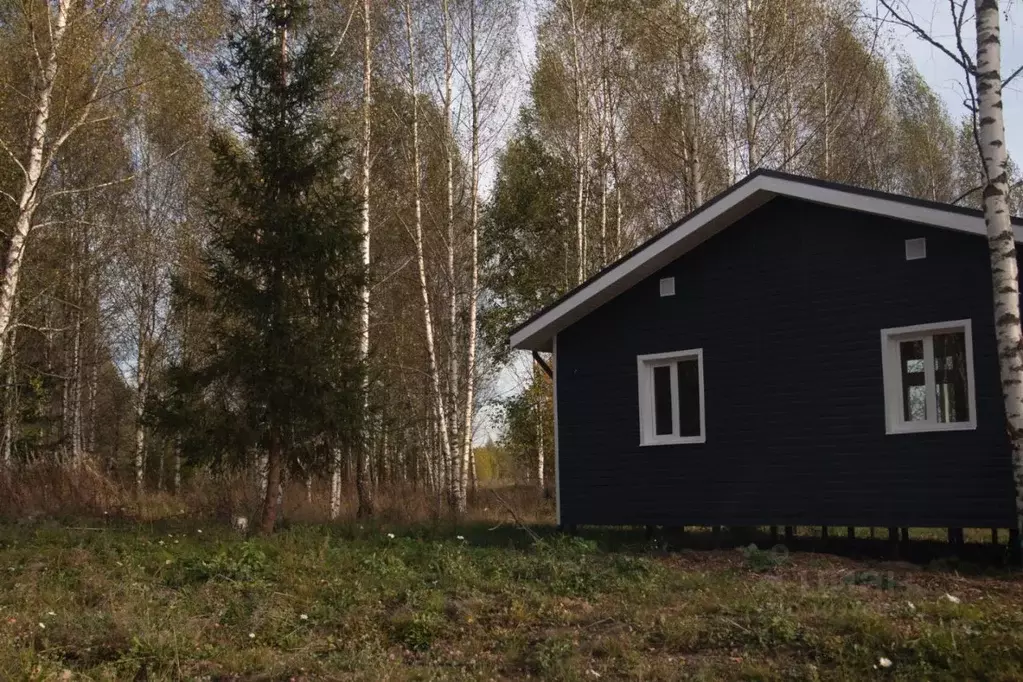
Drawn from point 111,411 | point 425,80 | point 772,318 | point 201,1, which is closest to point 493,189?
point 425,80

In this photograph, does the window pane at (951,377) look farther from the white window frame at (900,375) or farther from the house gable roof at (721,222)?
the house gable roof at (721,222)

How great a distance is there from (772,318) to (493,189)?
1895 centimetres

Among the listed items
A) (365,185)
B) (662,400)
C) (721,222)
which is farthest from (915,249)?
(365,185)

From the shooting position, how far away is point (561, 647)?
311 inches

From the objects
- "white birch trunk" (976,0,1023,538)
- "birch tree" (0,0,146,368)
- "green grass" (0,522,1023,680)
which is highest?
"birch tree" (0,0,146,368)

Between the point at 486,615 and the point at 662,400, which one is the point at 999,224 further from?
the point at 486,615

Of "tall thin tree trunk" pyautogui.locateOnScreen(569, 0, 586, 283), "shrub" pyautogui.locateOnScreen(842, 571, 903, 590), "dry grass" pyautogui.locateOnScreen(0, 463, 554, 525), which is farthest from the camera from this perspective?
"tall thin tree trunk" pyautogui.locateOnScreen(569, 0, 586, 283)

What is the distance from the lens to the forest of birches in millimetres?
14273

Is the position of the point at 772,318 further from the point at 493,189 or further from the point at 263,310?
the point at 493,189

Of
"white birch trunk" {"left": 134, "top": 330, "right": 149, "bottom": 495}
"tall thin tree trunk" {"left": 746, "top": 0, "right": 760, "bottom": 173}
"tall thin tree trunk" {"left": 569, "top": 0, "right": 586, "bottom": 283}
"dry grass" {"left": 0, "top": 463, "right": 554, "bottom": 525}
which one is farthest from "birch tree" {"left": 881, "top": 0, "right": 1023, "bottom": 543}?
"white birch trunk" {"left": 134, "top": 330, "right": 149, "bottom": 495}

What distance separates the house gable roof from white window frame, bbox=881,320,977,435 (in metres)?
1.27

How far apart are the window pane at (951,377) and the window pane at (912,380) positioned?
8.5 inches

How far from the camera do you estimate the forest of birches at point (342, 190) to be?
14273mm

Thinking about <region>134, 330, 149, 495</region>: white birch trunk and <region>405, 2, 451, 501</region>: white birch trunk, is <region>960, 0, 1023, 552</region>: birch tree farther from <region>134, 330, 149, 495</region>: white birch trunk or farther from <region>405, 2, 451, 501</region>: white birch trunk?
<region>134, 330, 149, 495</region>: white birch trunk
